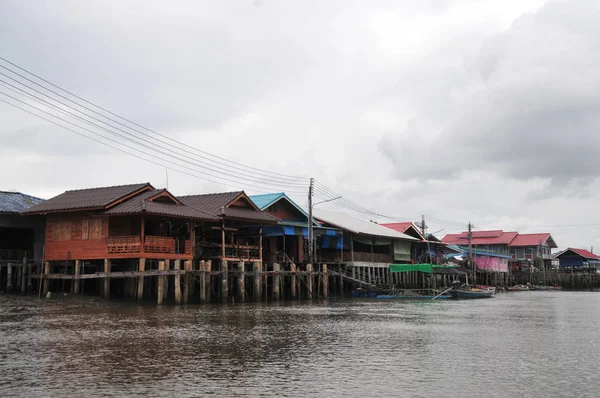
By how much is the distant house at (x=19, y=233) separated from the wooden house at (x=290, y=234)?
14.9 meters

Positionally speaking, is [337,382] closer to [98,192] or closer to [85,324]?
[85,324]

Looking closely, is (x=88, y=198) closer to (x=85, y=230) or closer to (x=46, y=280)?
(x=85, y=230)

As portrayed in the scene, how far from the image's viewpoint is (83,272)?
3709 centimetres

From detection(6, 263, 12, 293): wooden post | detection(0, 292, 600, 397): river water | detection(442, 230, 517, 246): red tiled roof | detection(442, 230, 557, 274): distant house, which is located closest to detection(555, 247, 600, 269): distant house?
detection(442, 230, 557, 274): distant house

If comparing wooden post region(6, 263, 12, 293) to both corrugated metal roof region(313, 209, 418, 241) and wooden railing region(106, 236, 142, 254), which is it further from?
corrugated metal roof region(313, 209, 418, 241)

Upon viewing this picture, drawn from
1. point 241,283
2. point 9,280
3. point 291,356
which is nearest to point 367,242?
point 241,283

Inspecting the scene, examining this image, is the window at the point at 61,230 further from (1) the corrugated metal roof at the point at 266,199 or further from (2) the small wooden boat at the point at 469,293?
(2) the small wooden boat at the point at 469,293

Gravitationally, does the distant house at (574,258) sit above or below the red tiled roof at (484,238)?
below

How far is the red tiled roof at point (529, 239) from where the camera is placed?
9281cm

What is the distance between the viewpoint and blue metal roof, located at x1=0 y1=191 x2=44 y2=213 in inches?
1467

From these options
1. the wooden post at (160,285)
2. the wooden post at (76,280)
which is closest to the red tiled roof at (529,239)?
the wooden post at (160,285)

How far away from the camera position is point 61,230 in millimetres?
36375

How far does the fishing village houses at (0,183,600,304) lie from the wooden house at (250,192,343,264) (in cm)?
8

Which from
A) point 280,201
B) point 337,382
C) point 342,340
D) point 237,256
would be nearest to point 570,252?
point 280,201
